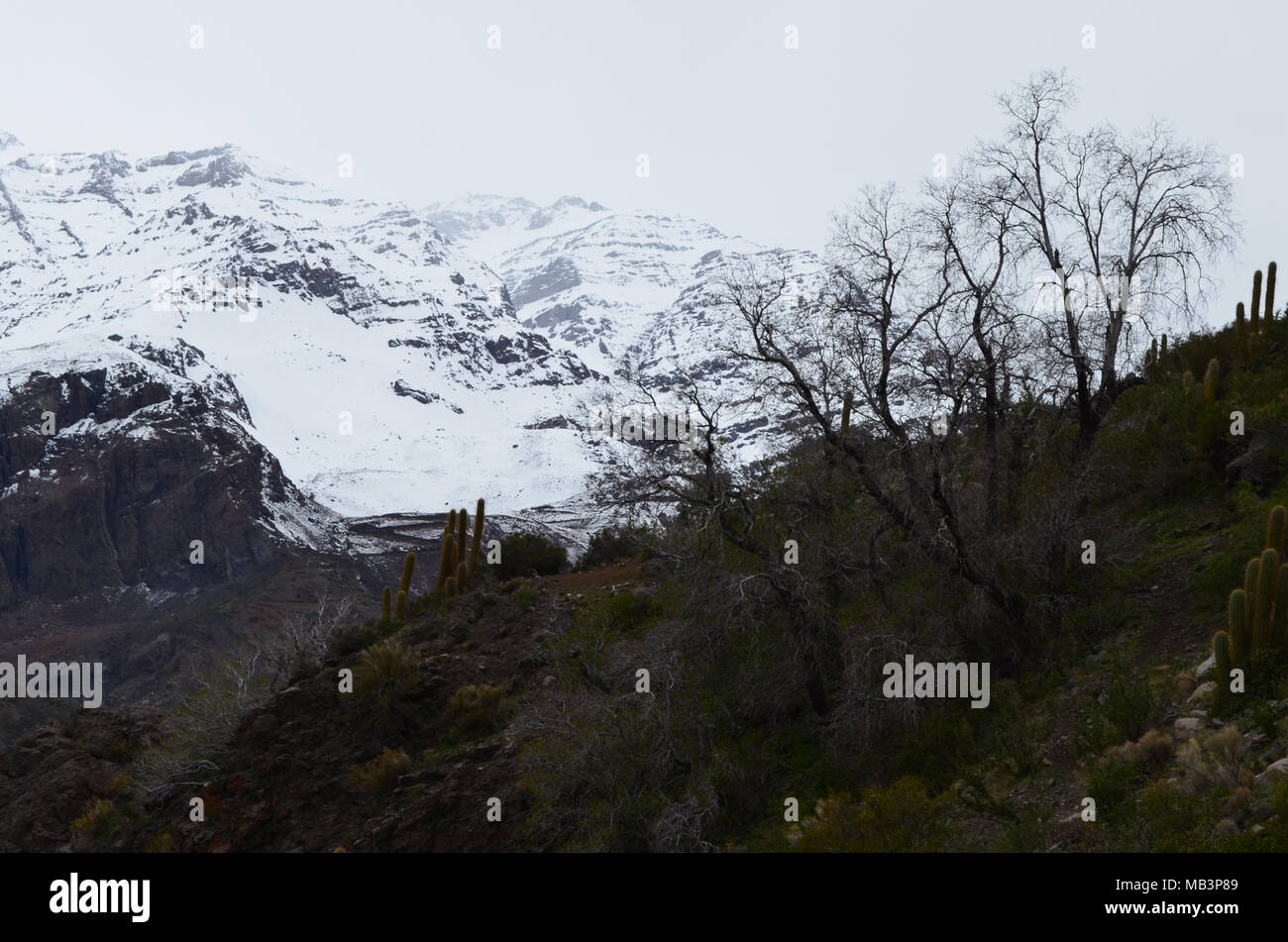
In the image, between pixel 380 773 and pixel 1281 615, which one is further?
pixel 380 773

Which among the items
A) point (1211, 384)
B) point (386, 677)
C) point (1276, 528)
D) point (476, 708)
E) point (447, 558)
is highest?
point (1211, 384)

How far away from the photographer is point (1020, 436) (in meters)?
15.4

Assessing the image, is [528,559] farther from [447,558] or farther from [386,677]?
[386,677]

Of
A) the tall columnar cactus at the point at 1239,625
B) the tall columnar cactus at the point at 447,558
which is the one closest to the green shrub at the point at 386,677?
the tall columnar cactus at the point at 447,558

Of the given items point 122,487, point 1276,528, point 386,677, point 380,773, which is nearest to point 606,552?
point 386,677

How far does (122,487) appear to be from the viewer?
14862 centimetres

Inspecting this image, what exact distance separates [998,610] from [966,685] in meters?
1.13

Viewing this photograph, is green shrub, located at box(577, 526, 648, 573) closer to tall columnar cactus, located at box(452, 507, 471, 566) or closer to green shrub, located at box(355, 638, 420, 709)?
tall columnar cactus, located at box(452, 507, 471, 566)

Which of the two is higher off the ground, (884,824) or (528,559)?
(528,559)

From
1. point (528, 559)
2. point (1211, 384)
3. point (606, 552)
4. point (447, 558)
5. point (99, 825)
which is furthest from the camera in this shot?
point (606, 552)

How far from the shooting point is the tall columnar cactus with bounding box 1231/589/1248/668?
10.8 meters

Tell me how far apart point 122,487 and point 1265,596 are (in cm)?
15613
